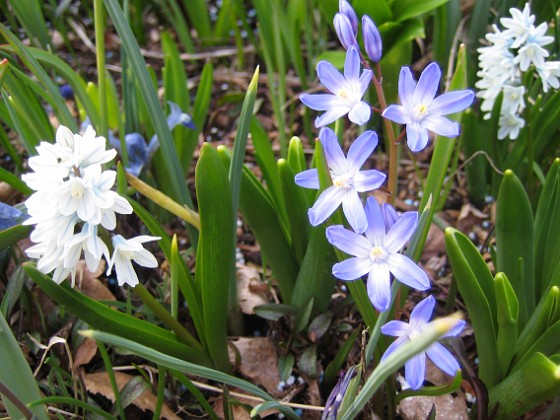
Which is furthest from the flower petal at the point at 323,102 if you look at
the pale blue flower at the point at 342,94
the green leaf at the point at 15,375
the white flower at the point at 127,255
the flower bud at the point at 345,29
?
the green leaf at the point at 15,375

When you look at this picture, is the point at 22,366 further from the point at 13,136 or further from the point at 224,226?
the point at 13,136

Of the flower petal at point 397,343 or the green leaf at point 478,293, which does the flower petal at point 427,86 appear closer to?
the green leaf at point 478,293

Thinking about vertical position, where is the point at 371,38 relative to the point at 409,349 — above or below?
above

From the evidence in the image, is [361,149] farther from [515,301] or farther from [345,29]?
[515,301]

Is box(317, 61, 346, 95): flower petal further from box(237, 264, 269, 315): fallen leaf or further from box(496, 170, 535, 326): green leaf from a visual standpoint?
box(237, 264, 269, 315): fallen leaf

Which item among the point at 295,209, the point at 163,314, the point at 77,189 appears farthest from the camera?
the point at 295,209

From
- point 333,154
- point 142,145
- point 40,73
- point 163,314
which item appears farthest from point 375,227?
point 142,145

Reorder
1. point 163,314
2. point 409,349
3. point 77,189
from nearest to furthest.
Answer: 1. point 409,349
2. point 77,189
3. point 163,314

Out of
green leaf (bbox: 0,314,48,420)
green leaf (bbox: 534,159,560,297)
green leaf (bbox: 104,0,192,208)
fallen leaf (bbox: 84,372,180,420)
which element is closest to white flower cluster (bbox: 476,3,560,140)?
green leaf (bbox: 534,159,560,297)
